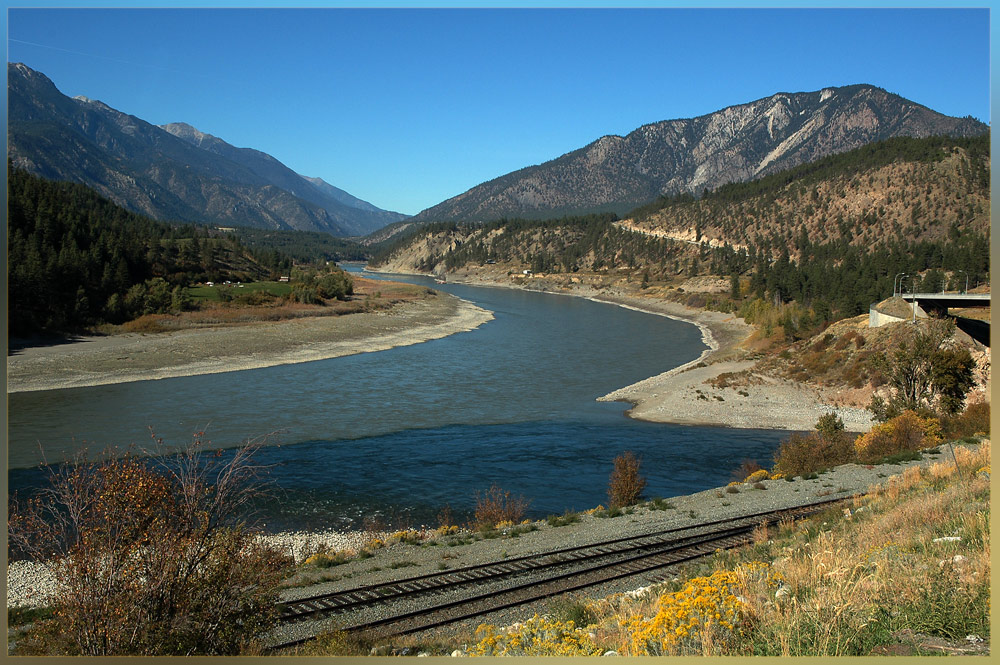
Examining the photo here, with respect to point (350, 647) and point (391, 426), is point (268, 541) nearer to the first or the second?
point (350, 647)

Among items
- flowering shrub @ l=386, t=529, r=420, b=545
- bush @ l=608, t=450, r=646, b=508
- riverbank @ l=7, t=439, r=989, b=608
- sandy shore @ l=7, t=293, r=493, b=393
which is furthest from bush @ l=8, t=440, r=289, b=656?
sandy shore @ l=7, t=293, r=493, b=393

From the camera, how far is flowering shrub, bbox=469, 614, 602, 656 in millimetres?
5672

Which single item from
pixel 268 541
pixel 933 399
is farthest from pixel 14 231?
pixel 933 399

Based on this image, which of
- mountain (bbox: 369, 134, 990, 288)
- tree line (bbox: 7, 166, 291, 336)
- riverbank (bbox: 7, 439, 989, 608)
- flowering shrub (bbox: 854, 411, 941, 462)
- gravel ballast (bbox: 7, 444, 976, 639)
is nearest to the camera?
gravel ballast (bbox: 7, 444, 976, 639)

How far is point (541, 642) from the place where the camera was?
5.91 meters

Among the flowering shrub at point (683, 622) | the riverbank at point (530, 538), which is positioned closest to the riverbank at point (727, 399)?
the riverbank at point (530, 538)

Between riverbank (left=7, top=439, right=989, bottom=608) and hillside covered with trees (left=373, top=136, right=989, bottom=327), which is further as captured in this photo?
hillside covered with trees (left=373, top=136, right=989, bottom=327)

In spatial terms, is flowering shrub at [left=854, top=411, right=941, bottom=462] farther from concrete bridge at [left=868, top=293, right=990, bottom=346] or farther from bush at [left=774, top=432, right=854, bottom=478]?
concrete bridge at [left=868, top=293, right=990, bottom=346]

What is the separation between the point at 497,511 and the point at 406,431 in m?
10.1

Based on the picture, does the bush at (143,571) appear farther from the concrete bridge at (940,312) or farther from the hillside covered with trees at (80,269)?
the hillside covered with trees at (80,269)

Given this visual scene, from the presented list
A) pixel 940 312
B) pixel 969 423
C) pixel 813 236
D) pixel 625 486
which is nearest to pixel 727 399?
pixel 969 423

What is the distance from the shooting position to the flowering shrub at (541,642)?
567 centimetres

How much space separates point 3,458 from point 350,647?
3.43m

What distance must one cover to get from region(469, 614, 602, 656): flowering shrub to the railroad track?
78.4 inches
